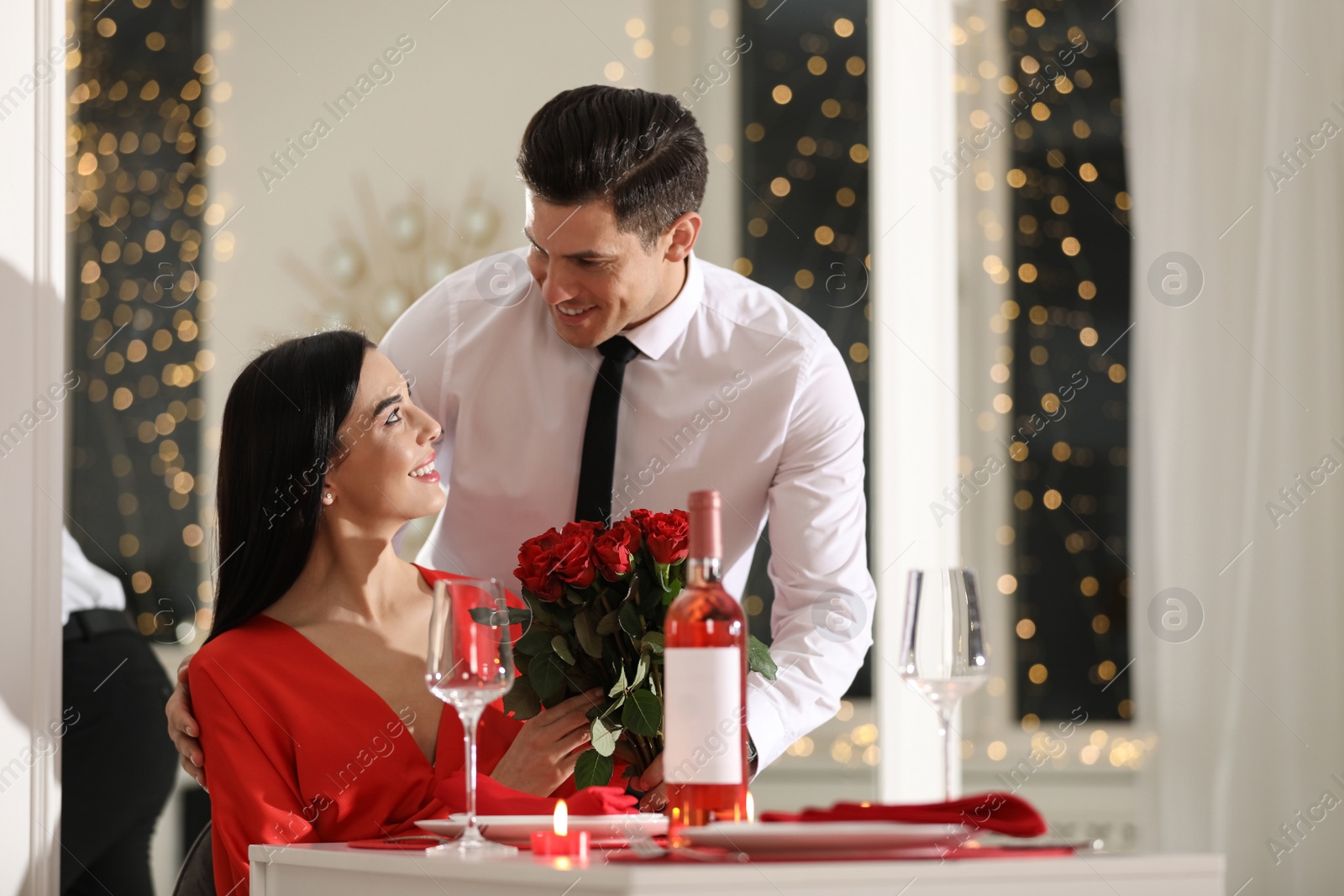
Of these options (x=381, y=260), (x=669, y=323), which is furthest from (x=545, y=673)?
(x=381, y=260)

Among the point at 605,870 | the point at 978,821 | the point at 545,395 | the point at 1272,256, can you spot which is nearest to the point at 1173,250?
the point at 1272,256

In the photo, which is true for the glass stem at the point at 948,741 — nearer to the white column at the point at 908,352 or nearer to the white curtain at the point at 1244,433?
the white curtain at the point at 1244,433

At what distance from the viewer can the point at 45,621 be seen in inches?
67.3

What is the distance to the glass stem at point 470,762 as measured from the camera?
117cm

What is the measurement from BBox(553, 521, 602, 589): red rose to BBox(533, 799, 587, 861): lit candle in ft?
0.96

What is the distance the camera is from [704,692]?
1.12 metres

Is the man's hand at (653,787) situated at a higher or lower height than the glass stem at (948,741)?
lower

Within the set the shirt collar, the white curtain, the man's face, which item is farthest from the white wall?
the man's face

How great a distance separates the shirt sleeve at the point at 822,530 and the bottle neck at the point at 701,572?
854 millimetres

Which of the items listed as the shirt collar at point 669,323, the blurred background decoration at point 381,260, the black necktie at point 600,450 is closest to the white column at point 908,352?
the blurred background decoration at point 381,260

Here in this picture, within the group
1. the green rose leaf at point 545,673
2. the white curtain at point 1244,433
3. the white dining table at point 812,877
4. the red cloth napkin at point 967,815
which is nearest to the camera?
the white dining table at point 812,877

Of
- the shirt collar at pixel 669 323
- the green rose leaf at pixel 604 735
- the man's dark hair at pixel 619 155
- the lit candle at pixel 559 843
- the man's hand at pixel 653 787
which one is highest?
the man's dark hair at pixel 619 155

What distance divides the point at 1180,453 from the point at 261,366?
72.3 inches

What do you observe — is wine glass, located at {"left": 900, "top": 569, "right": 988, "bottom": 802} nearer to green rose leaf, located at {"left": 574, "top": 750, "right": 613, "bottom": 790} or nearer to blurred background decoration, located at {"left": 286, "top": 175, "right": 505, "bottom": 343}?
green rose leaf, located at {"left": 574, "top": 750, "right": 613, "bottom": 790}
